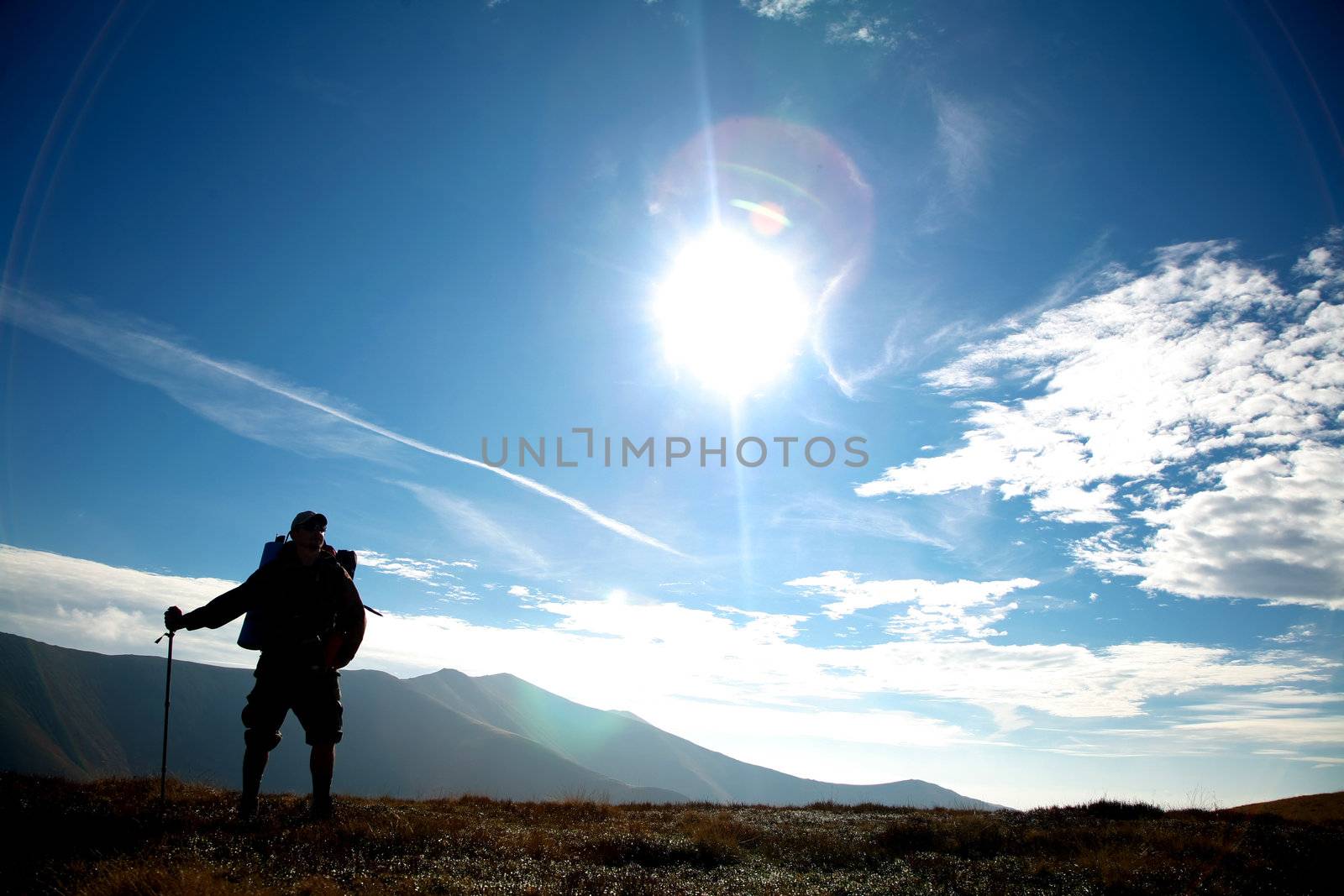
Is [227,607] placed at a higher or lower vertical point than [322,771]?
higher

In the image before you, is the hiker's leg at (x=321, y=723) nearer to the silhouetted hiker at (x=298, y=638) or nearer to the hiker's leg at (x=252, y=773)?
the silhouetted hiker at (x=298, y=638)

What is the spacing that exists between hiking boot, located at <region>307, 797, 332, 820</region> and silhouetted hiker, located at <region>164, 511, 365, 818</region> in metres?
0.01

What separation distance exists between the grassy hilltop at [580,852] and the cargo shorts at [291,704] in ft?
3.15

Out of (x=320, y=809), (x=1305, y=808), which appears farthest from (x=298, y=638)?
(x=1305, y=808)

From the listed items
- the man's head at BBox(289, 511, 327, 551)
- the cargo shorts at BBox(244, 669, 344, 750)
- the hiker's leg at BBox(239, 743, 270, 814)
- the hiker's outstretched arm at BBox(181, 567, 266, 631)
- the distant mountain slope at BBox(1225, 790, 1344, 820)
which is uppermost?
the man's head at BBox(289, 511, 327, 551)

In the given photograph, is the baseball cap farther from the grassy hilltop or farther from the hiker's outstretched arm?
the grassy hilltop

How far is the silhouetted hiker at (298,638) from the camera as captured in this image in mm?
8859

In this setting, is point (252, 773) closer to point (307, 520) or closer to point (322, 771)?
point (322, 771)

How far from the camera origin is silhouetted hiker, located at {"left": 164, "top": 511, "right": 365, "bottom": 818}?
886cm

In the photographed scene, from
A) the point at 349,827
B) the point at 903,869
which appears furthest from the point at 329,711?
the point at 903,869

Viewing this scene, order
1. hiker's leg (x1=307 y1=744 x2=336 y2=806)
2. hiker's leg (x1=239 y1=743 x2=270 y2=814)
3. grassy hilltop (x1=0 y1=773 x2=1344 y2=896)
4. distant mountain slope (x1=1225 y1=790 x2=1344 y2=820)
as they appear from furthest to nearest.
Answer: distant mountain slope (x1=1225 y1=790 x2=1344 y2=820) < hiker's leg (x1=307 y1=744 x2=336 y2=806) < hiker's leg (x1=239 y1=743 x2=270 y2=814) < grassy hilltop (x1=0 y1=773 x2=1344 y2=896)

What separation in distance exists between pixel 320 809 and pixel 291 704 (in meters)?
1.37

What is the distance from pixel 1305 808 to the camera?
14.7 meters

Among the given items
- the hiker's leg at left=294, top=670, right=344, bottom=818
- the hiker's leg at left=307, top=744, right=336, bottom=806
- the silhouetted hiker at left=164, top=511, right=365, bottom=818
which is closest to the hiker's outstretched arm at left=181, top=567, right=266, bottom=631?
the silhouetted hiker at left=164, top=511, right=365, bottom=818
